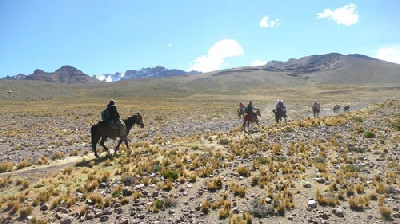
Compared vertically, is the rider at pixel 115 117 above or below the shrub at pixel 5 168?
above

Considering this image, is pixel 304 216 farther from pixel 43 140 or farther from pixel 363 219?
pixel 43 140

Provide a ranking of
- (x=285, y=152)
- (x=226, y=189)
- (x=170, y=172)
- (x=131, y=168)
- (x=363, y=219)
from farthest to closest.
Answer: (x=285, y=152), (x=131, y=168), (x=170, y=172), (x=226, y=189), (x=363, y=219)

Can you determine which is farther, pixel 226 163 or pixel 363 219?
pixel 226 163

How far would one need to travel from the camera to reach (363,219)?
8898 millimetres

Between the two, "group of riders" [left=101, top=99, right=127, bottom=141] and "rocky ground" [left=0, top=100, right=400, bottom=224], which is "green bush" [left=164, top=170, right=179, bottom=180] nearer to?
"rocky ground" [left=0, top=100, right=400, bottom=224]

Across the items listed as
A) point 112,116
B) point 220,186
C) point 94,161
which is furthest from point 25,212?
point 112,116

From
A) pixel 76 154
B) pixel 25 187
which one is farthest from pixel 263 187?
pixel 76 154

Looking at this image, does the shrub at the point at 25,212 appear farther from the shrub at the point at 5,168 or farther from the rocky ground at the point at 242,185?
the shrub at the point at 5,168

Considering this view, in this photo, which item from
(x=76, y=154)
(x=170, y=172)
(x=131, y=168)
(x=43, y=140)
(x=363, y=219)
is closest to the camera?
(x=363, y=219)

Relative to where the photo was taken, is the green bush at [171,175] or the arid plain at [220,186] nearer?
the arid plain at [220,186]

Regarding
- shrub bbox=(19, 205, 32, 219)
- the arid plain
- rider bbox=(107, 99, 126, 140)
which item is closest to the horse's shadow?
the arid plain

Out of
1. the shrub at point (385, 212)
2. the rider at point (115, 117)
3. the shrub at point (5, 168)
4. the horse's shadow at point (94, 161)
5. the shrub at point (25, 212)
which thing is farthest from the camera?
the rider at point (115, 117)

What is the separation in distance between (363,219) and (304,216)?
1.72m

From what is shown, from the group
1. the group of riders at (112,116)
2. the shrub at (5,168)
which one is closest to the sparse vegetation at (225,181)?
the shrub at (5,168)
